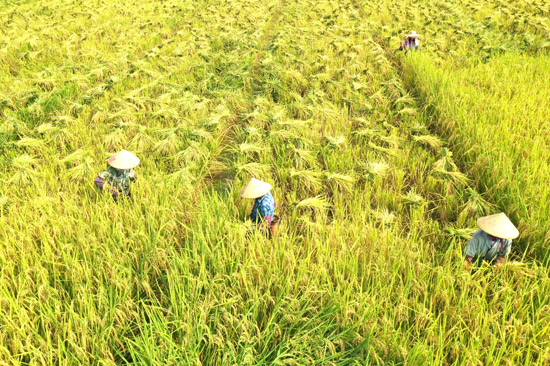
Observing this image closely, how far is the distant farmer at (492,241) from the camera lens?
1825 millimetres

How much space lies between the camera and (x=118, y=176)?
275 cm

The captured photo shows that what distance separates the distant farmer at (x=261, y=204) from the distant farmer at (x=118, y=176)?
1046 millimetres

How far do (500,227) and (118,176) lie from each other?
2.83 metres

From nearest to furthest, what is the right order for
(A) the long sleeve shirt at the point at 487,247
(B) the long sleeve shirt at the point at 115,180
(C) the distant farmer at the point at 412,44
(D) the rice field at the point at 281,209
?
(D) the rice field at the point at 281,209, (A) the long sleeve shirt at the point at 487,247, (B) the long sleeve shirt at the point at 115,180, (C) the distant farmer at the point at 412,44

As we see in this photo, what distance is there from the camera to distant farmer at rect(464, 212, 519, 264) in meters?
1.83

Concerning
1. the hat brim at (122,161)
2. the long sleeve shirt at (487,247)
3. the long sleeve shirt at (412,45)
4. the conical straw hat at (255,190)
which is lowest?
the hat brim at (122,161)

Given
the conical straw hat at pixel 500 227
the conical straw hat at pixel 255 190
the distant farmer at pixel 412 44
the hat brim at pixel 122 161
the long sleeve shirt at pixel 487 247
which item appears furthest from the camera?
the distant farmer at pixel 412 44

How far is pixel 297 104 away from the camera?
14.6 feet

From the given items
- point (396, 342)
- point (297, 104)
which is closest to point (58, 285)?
point (396, 342)

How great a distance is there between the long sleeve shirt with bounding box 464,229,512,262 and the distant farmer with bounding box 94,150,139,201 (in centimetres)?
255

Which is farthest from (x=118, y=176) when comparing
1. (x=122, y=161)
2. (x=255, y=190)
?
(x=255, y=190)

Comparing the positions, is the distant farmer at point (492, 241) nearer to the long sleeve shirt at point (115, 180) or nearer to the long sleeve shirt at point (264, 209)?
the long sleeve shirt at point (264, 209)

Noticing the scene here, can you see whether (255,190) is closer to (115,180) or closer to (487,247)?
(115,180)

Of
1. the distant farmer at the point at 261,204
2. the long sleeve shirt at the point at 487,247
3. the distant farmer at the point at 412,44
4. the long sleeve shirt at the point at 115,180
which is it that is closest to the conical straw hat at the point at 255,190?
the distant farmer at the point at 261,204
